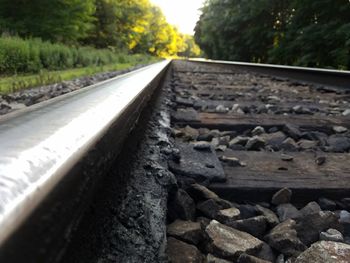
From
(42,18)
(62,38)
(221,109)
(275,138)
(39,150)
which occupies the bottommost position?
(62,38)

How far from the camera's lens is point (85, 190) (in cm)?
58

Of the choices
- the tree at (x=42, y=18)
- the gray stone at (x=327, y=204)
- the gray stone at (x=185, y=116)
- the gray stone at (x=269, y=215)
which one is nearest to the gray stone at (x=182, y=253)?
the gray stone at (x=269, y=215)

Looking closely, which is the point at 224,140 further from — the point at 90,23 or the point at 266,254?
the point at 90,23

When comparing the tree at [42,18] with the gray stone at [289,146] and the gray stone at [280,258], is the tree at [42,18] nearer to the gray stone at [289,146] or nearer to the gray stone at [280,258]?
the gray stone at [289,146]

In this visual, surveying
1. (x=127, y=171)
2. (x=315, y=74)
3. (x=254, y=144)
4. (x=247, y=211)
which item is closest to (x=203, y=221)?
(x=247, y=211)

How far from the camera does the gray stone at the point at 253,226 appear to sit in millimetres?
1082

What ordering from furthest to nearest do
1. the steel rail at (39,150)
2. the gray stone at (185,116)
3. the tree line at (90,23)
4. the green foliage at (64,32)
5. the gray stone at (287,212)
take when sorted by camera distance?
1. the tree line at (90,23)
2. the green foliage at (64,32)
3. the gray stone at (185,116)
4. the gray stone at (287,212)
5. the steel rail at (39,150)

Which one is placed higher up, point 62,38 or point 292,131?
point 292,131

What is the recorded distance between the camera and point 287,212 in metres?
1.20

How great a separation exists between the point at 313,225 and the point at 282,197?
0.21 meters

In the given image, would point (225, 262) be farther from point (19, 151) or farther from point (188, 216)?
point (19, 151)

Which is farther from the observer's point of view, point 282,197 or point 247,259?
point 282,197

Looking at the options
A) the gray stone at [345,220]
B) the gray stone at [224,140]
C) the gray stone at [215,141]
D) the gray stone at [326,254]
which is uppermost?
the gray stone at [326,254]

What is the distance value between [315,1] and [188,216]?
36.1 ft
